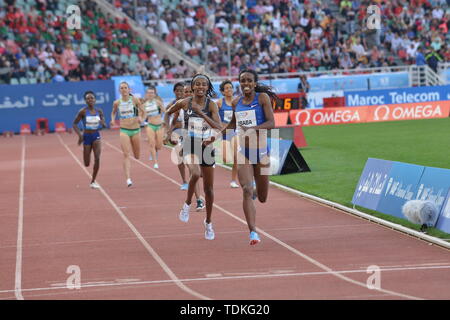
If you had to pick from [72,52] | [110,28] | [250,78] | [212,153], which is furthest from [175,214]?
[110,28]

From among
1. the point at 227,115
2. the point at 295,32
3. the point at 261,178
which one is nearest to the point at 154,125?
the point at 227,115

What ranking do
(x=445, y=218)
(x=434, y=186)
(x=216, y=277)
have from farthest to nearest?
(x=434, y=186) < (x=445, y=218) < (x=216, y=277)

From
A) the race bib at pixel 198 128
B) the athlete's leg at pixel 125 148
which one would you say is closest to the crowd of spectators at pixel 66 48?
the athlete's leg at pixel 125 148

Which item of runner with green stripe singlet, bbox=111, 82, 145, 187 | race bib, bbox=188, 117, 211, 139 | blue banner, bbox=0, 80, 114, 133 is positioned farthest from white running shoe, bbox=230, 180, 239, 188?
blue banner, bbox=0, 80, 114, 133

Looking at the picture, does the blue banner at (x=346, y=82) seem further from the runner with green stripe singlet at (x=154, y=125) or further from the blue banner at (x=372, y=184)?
the blue banner at (x=372, y=184)

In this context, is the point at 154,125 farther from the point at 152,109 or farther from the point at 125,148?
the point at 125,148

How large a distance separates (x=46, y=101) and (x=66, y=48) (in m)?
2.45

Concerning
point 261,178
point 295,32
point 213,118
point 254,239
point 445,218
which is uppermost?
point 295,32

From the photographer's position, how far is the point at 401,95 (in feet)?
129

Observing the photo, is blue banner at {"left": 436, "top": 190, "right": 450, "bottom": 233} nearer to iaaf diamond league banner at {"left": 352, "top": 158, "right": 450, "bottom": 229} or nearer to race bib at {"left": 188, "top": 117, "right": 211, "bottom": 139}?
iaaf diamond league banner at {"left": 352, "top": 158, "right": 450, "bottom": 229}

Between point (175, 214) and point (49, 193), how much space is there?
4634 millimetres

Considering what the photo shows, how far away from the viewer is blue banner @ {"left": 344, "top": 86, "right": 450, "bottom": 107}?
3925cm

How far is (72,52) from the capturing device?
38.9m

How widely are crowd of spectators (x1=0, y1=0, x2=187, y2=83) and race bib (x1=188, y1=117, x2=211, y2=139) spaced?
1034 inches
